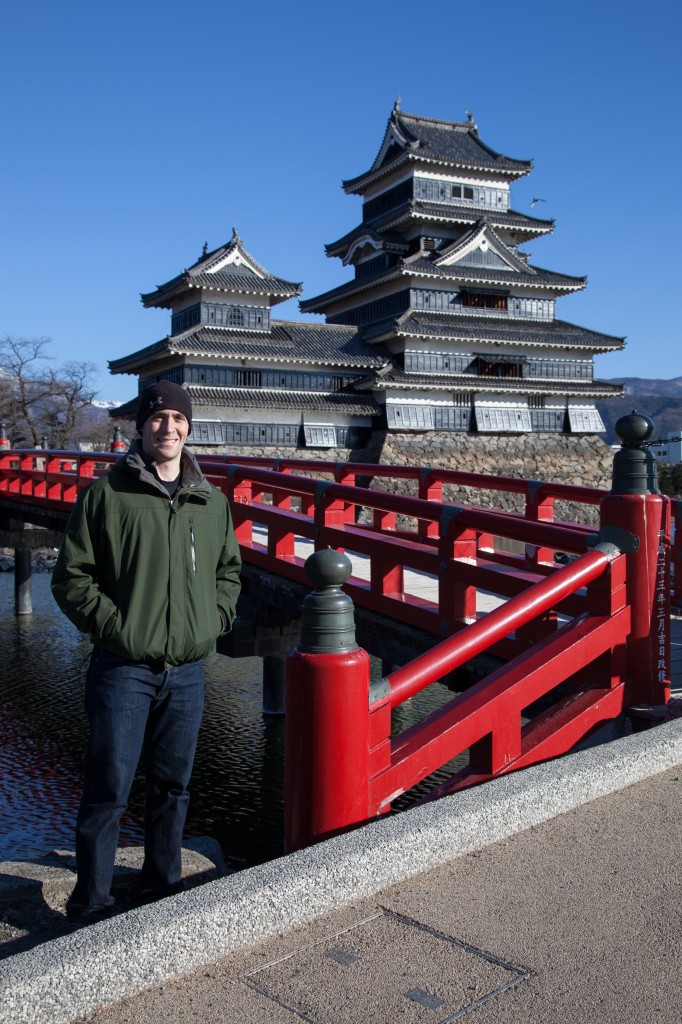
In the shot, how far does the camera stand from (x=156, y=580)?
10.1ft

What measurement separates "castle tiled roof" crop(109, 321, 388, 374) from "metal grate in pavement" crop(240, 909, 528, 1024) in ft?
103

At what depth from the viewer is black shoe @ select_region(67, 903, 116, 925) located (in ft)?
9.96

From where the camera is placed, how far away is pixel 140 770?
34.8 ft

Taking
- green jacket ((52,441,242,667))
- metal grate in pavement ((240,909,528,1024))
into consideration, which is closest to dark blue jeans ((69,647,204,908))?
green jacket ((52,441,242,667))

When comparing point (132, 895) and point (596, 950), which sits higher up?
point (596, 950)

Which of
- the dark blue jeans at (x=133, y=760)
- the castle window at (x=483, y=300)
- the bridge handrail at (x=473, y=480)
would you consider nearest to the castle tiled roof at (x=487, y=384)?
the castle window at (x=483, y=300)

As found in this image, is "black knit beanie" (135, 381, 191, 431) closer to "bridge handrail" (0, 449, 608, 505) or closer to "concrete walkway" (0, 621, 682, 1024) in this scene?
"concrete walkway" (0, 621, 682, 1024)

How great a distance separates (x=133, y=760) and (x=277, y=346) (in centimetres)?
3300

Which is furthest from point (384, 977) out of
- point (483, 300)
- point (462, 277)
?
point (483, 300)

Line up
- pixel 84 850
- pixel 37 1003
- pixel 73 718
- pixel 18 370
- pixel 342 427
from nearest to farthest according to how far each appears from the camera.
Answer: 1. pixel 37 1003
2. pixel 84 850
3. pixel 73 718
4. pixel 342 427
5. pixel 18 370

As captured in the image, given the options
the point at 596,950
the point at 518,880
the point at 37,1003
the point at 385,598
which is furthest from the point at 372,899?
the point at 385,598

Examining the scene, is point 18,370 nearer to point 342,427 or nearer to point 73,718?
point 342,427

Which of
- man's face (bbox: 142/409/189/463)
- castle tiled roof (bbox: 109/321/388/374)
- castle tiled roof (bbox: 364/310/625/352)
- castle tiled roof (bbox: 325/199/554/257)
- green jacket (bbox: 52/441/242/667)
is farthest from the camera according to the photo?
castle tiled roof (bbox: 325/199/554/257)

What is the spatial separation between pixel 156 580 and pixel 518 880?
59.6 inches
